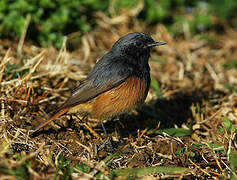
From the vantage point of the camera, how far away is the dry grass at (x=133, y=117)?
165 inches

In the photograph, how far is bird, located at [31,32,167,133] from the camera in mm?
5191

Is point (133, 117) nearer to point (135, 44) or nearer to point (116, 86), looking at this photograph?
point (116, 86)

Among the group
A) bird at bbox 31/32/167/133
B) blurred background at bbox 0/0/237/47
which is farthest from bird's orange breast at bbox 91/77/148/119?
blurred background at bbox 0/0/237/47

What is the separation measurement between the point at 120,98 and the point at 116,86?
20 centimetres

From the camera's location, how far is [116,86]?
5.20 metres

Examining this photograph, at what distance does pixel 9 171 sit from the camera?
3.49 m

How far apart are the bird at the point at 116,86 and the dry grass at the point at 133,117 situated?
398 millimetres

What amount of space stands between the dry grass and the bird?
0.40 meters

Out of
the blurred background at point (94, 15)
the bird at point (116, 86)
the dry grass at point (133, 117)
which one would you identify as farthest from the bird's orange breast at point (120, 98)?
the blurred background at point (94, 15)

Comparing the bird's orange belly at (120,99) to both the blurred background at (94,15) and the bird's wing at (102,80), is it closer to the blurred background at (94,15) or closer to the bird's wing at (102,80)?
the bird's wing at (102,80)

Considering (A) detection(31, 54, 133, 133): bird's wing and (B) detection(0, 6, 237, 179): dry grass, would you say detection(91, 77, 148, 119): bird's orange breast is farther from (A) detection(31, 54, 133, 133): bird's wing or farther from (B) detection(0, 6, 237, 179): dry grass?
(B) detection(0, 6, 237, 179): dry grass

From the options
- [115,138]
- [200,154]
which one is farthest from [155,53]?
[200,154]

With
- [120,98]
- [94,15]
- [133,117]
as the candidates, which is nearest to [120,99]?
[120,98]

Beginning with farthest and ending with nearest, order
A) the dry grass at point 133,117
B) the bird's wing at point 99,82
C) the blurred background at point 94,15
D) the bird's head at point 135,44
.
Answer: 1. the blurred background at point 94,15
2. the bird's head at point 135,44
3. the bird's wing at point 99,82
4. the dry grass at point 133,117
